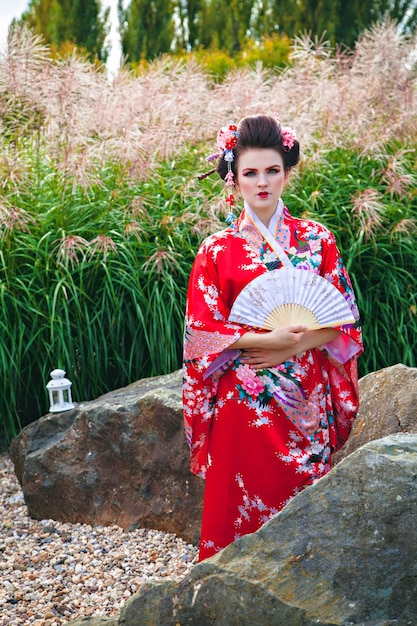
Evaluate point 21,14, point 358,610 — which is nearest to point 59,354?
point 358,610

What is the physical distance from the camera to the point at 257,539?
1.88 metres

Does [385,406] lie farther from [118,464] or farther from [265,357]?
[118,464]

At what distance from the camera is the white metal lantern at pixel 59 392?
3650 millimetres

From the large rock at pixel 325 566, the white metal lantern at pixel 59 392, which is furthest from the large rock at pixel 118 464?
the large rock at pixel 325 566

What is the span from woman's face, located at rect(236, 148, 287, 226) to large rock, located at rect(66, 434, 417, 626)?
88cm

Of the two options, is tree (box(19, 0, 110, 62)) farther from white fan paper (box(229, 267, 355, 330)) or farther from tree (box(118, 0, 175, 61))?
white fan paper (box(229, 267, 355, 330))

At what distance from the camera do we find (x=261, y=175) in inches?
94.9

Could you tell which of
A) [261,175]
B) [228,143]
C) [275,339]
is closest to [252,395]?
[275,339]

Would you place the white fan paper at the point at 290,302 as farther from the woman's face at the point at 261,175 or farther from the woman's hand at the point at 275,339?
the woman's face at the point at 261,175

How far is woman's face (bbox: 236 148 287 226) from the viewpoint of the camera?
2.41 meters

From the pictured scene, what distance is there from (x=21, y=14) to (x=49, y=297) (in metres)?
14.9

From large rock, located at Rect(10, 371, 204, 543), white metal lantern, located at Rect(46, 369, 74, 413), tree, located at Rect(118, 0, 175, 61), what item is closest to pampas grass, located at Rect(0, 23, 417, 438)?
white metal lantern, located at Rect(46, 369, 74, 413)

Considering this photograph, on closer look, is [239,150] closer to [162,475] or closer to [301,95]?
[162,475]

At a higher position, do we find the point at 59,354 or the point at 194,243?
the point at 194,243
